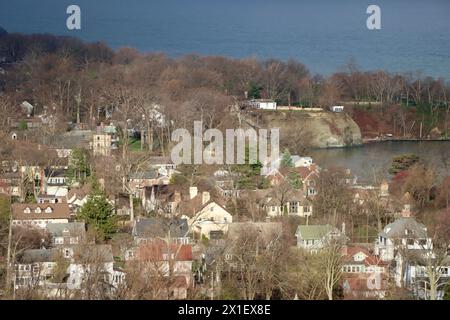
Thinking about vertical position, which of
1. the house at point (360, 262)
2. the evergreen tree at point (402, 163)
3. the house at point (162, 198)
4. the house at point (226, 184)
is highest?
the evergreen tree at point (402, 163)

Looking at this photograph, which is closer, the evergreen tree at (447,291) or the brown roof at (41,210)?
the evergreen tree at (447,291)

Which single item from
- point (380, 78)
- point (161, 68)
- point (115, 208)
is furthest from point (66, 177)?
point (380, 78)

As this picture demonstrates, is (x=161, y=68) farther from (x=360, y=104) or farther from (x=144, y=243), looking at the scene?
(x=144, y=243)

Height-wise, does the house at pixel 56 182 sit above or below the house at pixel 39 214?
above

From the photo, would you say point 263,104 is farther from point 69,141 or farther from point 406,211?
point 406,211

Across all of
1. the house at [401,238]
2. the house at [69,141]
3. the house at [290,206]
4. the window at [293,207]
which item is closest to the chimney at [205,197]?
the house at [290,206]

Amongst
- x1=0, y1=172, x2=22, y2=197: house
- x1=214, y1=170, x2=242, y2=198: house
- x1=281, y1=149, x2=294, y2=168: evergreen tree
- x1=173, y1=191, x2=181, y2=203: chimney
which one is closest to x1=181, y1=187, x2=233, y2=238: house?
x1=173, y1=191, x2=181, y2=203: chimney

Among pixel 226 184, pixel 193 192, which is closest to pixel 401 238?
pixel 193 192

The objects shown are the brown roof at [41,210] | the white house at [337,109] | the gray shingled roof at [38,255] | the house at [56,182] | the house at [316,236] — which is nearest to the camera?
the gray shingled roof at [38,255]

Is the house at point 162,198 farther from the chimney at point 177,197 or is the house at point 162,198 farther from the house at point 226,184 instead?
the house at point 226,184
